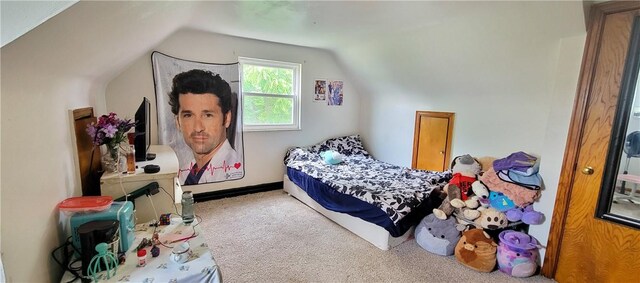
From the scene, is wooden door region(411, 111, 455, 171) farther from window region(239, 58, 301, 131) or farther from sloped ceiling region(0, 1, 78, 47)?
sloped ceiling region(0, 1, 78, 47)

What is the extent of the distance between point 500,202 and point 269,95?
2.90 meters

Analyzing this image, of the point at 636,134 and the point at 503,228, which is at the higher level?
the point at 636,134

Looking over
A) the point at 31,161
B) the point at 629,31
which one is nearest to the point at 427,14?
the point at 629,31

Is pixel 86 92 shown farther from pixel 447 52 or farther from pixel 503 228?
pixel 503 228

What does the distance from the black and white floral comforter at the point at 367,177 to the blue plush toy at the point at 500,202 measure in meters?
0.52

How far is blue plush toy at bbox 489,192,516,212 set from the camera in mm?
2314

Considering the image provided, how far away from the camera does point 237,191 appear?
3850mm

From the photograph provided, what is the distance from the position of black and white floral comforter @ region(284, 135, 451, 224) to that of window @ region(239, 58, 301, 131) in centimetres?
51

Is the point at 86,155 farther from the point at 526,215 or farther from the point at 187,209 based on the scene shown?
the point at 526,215

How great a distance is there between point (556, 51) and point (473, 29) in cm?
62

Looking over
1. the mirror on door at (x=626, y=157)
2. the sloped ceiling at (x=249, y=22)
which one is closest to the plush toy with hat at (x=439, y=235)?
the mirror on door at (x=626, y=157)

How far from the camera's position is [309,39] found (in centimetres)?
345

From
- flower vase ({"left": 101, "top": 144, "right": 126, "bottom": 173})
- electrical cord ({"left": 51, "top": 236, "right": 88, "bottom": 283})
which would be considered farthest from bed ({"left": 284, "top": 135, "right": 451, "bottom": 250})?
electrical cord ({"left": 51, "top": 236, "right": 88, "bottom": 283})

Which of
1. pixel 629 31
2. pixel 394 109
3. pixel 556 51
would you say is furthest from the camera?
pixel 394 109
